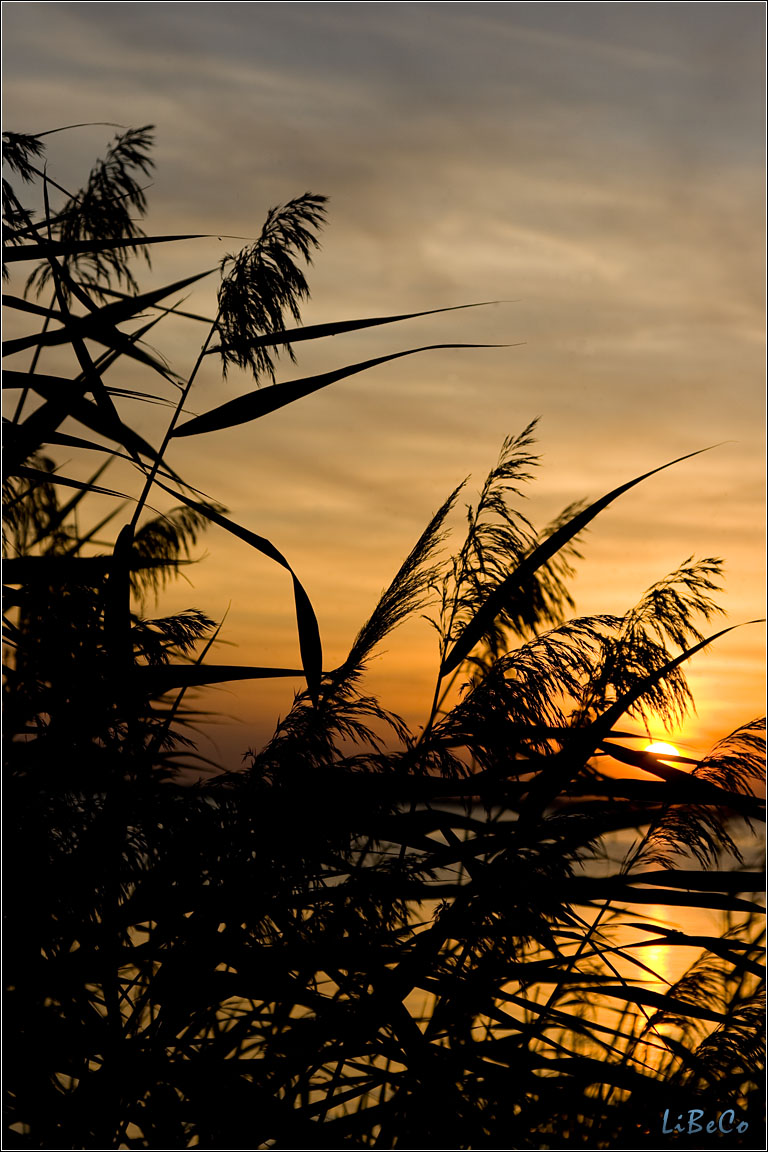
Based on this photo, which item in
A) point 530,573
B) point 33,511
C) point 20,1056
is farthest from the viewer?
point 33,511

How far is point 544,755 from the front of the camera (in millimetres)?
1951

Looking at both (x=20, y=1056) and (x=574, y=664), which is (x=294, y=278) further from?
(x=20, y=1056)

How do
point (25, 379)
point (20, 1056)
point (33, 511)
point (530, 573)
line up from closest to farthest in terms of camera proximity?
1. point (20, 1056)
2. point (530, 573)
3. point (25, 379)
4. point (33, 511)

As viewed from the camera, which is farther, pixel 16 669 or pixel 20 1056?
pixel 16 669

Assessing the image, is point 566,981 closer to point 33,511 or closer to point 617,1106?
point 617,1106

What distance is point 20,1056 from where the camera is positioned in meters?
1.84

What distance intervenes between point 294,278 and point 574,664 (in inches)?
45.1

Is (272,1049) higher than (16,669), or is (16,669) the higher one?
(16,669)

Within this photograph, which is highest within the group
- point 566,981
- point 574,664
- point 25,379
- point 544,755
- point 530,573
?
point 25,379

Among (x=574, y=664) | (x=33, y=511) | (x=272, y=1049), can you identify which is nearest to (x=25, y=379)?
(x=33, y=511)

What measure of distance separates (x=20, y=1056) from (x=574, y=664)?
131 cm

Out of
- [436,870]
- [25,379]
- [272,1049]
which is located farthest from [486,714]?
[25,379]

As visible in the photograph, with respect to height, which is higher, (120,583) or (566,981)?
(120,583)

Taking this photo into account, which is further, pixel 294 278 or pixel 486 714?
pixel 294 278
